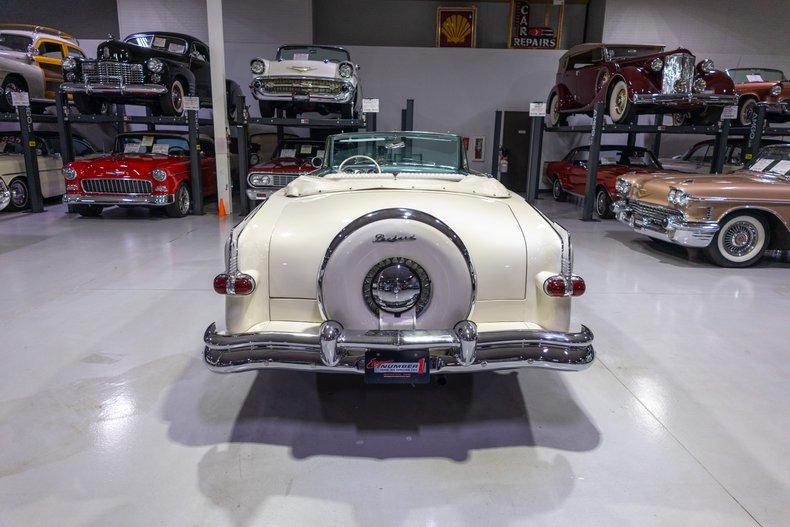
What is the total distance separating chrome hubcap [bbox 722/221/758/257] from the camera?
6176 millimetres

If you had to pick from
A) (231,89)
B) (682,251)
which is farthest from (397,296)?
(231,89)

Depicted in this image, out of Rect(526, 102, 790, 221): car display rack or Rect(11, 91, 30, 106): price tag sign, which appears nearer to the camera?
Rect(11, 91, 30, 106): price tag sign

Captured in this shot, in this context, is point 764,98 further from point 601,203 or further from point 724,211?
point 724,211

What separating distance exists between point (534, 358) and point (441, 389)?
2.80 ft

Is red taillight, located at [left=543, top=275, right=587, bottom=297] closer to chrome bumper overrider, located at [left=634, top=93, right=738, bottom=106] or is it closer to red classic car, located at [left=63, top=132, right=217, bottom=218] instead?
chrome bumper overrider, located at [left=634, top=93, right=738, bottom=106]

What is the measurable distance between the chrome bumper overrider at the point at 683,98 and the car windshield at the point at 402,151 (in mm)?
5636

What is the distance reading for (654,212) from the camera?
6.50 meters

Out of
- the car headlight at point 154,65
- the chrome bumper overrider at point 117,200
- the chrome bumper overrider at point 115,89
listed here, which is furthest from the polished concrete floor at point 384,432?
the car headlight at point 154,65

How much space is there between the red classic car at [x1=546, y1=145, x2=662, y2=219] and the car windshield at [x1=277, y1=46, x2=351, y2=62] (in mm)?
5238

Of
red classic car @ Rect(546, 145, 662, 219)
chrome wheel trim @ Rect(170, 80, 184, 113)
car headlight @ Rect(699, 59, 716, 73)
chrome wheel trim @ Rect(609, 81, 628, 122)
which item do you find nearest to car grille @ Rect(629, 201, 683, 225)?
red classic car @ Rect(546, 145, 662, 219)

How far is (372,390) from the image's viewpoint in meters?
3.06

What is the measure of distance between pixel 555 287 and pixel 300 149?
7.44 meters

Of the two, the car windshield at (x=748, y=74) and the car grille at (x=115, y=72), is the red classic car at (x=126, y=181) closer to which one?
the car grille at (x=115, y=72)

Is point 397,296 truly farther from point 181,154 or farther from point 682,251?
point 181,154
